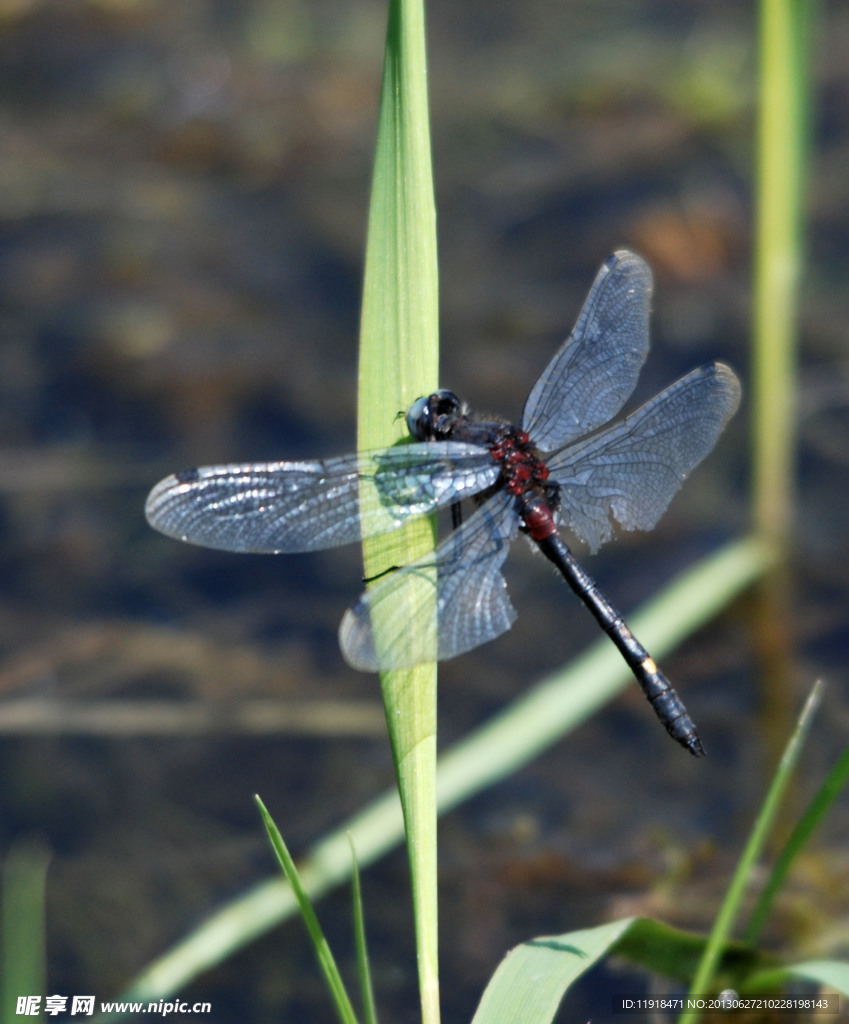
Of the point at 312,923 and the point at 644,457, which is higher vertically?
the point at 644,457

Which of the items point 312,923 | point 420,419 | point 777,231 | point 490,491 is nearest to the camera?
point 312,923

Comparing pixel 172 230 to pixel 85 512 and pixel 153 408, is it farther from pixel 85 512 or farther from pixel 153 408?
pixel 85 512

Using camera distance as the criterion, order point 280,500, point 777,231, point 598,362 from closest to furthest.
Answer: point 280,500 < point 598,362 < point 777,231

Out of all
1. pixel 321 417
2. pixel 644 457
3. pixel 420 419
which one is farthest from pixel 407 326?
pixel 321 417

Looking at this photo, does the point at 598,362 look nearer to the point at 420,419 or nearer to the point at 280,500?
the point at 420,419

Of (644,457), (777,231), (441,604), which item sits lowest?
(441,604)

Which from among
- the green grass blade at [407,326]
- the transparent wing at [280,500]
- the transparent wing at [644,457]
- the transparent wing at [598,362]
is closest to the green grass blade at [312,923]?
the green grass blade at [407,326]

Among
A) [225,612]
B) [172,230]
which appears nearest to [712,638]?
[225,612]
